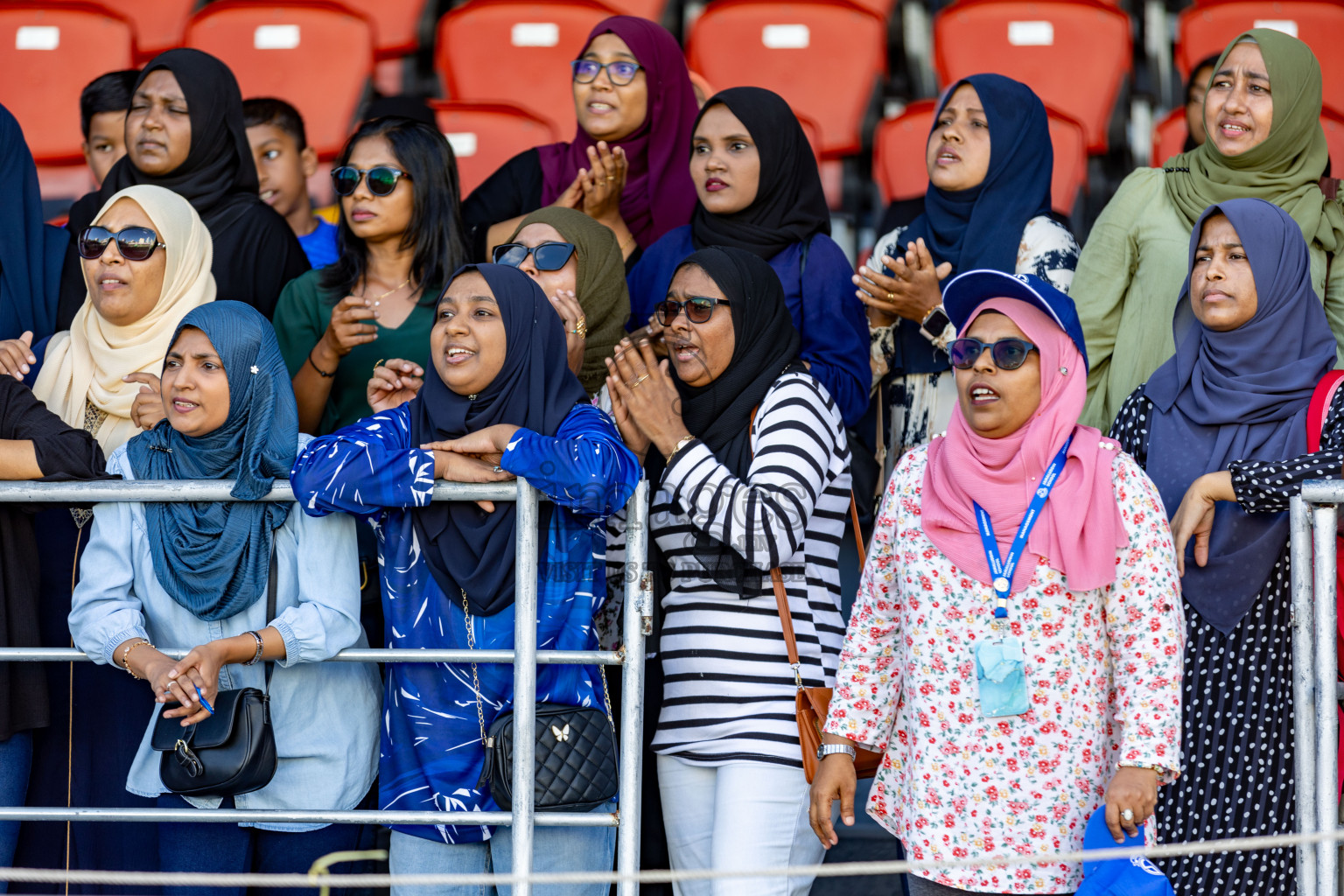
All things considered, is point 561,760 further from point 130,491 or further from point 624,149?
point 624,149

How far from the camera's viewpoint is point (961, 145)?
3.79m

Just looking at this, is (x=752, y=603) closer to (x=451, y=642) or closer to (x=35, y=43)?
(x=451, y=642)

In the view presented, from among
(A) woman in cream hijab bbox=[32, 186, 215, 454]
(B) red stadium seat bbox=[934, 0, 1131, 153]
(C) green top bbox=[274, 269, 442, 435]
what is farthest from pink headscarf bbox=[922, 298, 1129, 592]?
(B) red stadium seat bbox=[934, 0, 1131, 153]

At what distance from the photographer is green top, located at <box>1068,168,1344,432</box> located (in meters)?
3.49

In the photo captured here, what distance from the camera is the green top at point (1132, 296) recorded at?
3486mm

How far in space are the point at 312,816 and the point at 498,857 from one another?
1.20 feet

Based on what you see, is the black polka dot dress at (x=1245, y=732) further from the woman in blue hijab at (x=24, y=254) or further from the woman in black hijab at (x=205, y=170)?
the woman in blue hijab at (x=24, y=254)

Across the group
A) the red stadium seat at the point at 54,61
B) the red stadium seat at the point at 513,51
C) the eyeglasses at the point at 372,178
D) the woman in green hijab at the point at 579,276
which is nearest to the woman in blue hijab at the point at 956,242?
the woman in green hijab at the point at 579,276

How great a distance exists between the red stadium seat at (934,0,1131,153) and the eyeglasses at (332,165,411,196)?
257 centimetres

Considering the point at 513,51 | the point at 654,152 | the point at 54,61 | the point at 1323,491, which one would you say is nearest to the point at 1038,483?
the point at 1323,491

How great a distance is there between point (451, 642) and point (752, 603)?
0.63 metres

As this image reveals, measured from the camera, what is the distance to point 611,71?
410 centimetres

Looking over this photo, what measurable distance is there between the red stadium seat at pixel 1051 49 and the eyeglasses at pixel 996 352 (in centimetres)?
297

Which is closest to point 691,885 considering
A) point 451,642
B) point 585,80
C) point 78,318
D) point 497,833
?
point 497,833
